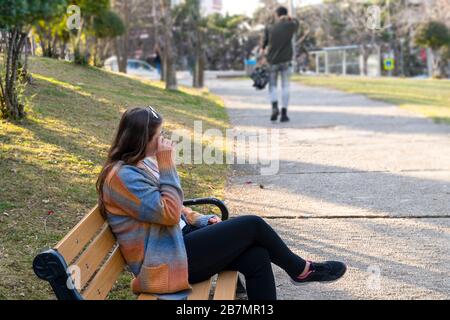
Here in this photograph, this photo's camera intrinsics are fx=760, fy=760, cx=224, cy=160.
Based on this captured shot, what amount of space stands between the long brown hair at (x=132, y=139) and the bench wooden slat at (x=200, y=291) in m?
0.63

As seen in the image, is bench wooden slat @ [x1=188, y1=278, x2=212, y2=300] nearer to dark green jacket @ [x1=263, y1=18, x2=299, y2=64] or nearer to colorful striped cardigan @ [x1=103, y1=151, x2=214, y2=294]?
colorful striped cardigan @ [x1=103, y1=151, x2=214, y2=294]

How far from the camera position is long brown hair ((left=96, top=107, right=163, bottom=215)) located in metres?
3.95

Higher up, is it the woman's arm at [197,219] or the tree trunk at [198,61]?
the tree trunk at [198,61]

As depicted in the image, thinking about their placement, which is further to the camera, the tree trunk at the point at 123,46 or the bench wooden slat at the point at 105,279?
the tree trunk at the point at 123,46

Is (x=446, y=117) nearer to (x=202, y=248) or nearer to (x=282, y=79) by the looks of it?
(x=282, y=79)

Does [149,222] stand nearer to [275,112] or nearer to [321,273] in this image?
[321,273]

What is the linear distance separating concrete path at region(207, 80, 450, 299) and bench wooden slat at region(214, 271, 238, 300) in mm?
674

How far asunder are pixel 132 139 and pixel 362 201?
3799 mm

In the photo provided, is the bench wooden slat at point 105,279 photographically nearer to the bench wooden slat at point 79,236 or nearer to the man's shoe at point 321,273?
the bench wooden slat at point 79,236

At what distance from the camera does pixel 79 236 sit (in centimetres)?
362

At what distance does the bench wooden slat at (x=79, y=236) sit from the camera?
11.1 feet

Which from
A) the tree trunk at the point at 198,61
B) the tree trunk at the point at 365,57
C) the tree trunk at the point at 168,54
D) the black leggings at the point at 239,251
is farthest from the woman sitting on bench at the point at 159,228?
the tree trunk at the point at 365,57

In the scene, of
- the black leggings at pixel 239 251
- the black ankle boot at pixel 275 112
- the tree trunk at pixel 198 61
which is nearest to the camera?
the black leggings at pixel 239 251

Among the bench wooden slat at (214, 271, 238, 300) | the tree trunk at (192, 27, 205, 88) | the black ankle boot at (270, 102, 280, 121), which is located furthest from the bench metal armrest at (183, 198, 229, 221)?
the tree trunk at (192, 27, 205, 88)
